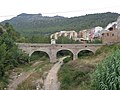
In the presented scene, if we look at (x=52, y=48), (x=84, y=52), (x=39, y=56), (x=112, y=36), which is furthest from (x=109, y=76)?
(x=39, y=56)

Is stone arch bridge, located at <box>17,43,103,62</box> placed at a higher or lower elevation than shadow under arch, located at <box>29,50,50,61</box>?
higher

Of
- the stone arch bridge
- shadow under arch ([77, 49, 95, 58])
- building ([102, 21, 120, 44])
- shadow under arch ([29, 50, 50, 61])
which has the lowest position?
shadow under arch ([29, 50, 50, 61])

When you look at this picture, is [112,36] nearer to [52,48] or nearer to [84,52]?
[84,52]

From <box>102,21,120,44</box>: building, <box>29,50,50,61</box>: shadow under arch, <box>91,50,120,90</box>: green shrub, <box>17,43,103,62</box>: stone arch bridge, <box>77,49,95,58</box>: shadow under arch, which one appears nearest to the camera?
<box>91,50,120,90</box>: green shrub

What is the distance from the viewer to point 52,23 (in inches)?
5477

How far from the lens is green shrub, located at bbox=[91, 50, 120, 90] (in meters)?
15.8

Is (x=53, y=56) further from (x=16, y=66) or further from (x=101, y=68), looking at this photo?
(x=101, y=68)

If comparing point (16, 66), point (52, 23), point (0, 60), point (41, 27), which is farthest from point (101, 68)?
point (52, 23)

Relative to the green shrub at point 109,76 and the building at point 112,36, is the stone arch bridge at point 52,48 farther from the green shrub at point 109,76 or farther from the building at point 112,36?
the green shrub at point 109,76

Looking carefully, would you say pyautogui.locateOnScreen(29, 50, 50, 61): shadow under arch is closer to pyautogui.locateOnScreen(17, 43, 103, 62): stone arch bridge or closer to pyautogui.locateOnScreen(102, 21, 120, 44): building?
pyautogui.locateOnScreen(17, 43, 103, 62): stone arch bridge

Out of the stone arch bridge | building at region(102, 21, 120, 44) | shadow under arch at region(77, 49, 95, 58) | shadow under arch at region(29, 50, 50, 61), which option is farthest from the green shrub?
shadow under arch at region(29, 50, 50, 61)

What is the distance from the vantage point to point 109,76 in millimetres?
16359

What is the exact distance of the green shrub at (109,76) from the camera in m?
15.8

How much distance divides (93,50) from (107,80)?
38945mm
